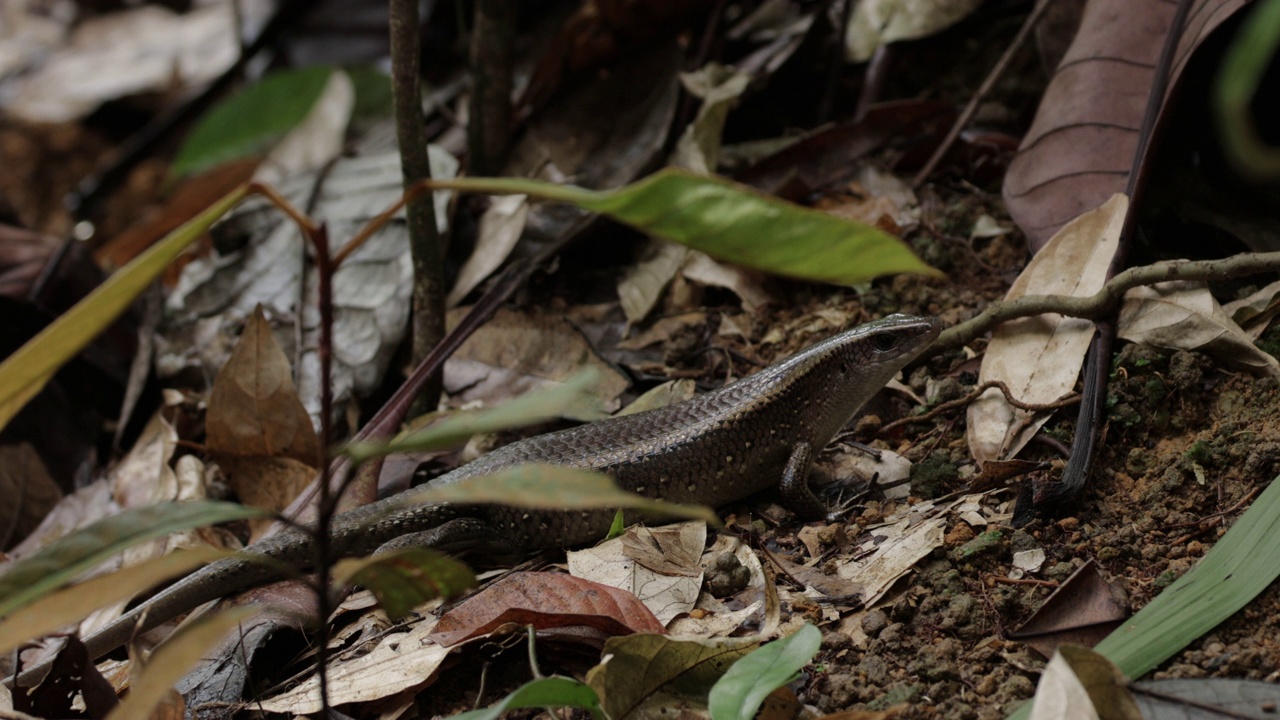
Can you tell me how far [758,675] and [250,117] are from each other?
14.3 ft

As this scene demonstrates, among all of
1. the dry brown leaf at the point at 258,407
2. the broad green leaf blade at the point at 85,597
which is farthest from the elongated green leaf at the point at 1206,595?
the dry brown leaf at the point at 258,407

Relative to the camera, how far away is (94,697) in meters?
2.68

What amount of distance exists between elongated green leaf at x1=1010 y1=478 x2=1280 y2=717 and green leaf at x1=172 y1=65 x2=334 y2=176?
4.50m

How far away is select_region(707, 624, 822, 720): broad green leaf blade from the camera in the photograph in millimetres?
2330

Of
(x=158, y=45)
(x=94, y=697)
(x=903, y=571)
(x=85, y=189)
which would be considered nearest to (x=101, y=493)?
(x=94, y=697)

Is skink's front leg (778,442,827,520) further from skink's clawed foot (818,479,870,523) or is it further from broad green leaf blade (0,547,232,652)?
broad green leaf blade (0,547,232,652)

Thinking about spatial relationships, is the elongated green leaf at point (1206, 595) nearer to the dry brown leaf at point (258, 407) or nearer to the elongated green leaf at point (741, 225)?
the elongated green leaf at point (741, 225)

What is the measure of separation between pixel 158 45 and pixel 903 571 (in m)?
10.1

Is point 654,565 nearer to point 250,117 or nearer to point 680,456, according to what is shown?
point 680,456

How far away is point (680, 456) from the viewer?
3.81 m

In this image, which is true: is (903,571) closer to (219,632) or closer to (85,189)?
(219,632)

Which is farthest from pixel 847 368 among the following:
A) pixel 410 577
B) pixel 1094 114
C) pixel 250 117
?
pixel 250 117

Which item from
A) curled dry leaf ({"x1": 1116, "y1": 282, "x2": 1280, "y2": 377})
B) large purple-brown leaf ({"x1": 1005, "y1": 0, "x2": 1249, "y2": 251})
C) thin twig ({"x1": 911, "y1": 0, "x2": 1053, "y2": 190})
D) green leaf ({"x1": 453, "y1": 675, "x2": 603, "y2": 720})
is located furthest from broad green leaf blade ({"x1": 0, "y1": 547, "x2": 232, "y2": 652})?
thin twig ({"x1": 911, "y1": 0, "x2": 1053, "y2": 190})

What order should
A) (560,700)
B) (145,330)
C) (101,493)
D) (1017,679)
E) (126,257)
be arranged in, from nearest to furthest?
(560,700), (1017,679), (101,493), (145,330), (126,257)
